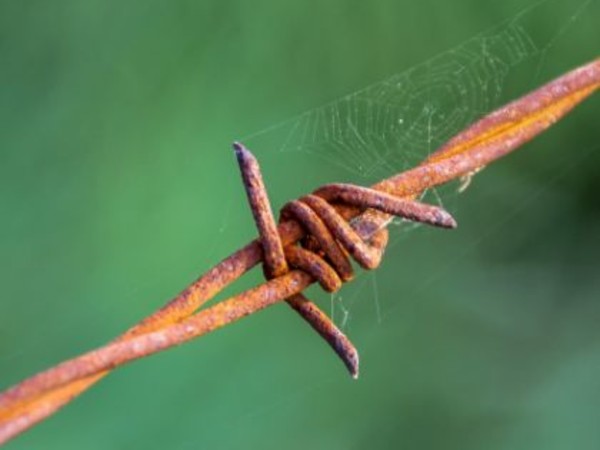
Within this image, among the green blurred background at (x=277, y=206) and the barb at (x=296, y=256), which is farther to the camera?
the green blurred background at (x=277, y=206)

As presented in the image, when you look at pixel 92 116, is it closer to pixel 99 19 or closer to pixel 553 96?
pixel 99 19

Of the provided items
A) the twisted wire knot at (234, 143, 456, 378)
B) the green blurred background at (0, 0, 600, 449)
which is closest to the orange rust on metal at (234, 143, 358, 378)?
the twisted wire knot at (234, 143, 456, 378)

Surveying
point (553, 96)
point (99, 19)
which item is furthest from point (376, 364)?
point (553, 96)

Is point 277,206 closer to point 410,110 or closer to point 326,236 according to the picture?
point 410,110

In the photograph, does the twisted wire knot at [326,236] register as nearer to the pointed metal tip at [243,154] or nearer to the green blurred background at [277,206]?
the pointed metal tip at [243,154]

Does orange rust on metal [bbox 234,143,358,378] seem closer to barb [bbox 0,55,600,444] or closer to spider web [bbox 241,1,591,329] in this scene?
barb [bbox 0,55,600,444]

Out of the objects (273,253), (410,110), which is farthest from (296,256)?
(410,110)

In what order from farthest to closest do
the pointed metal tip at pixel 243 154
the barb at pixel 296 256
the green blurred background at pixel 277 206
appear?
the green blurred background at pixel 277 206 → the pointed metal tip at pixel 243 154 → the barb at pixel 296 256

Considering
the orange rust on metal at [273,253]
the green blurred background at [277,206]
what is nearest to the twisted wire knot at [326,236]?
the orange rust on metal at [273,253]
